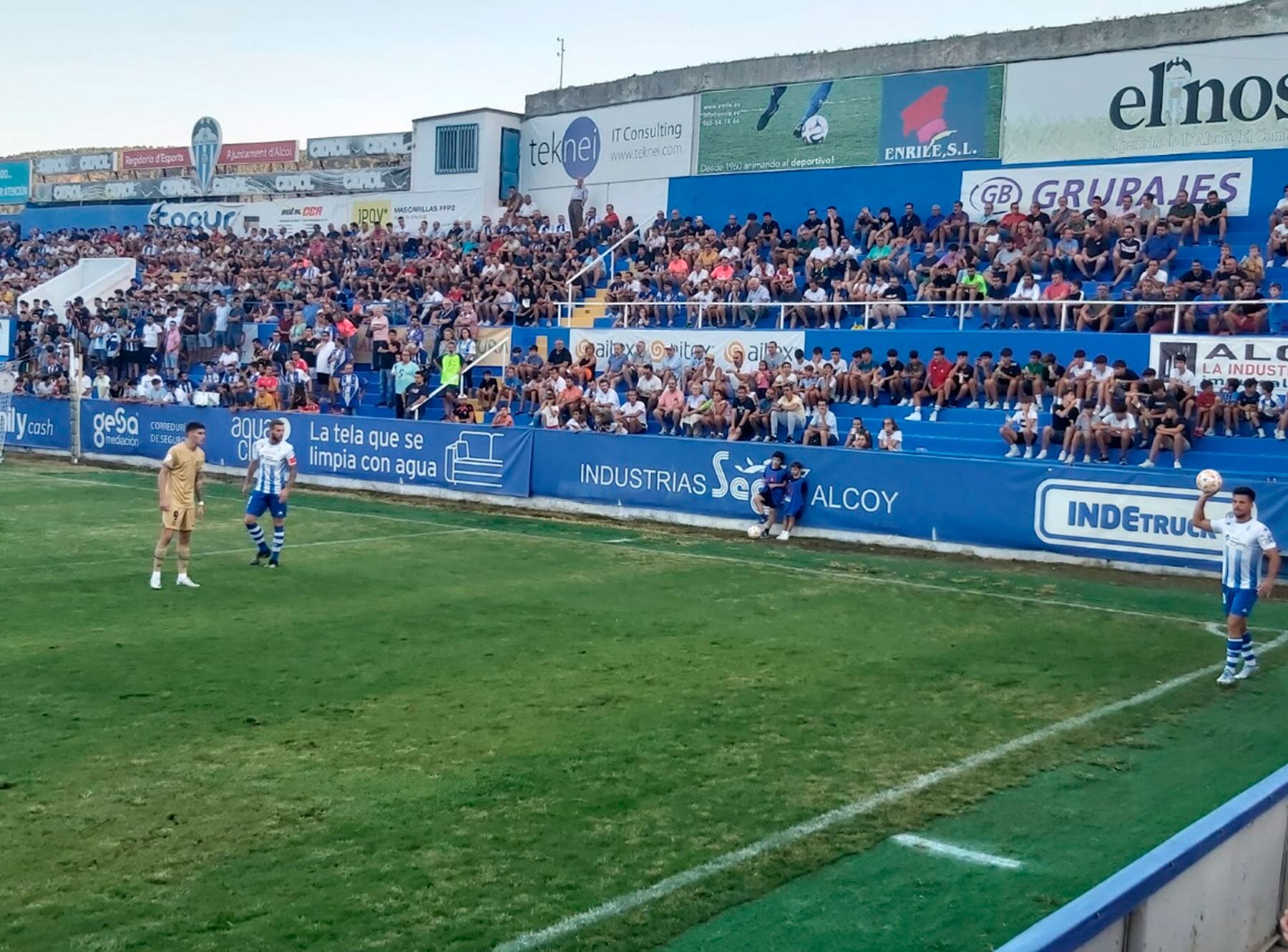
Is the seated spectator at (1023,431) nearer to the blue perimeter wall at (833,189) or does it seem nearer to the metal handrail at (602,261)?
the blue perimeter wall at (833,189)

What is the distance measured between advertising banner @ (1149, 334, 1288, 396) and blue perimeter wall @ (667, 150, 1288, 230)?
266 inches

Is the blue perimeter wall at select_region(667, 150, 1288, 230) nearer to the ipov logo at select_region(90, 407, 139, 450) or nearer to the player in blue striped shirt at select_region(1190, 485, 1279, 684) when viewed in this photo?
the ipov logo at select_region(90, 407, 139, 450)

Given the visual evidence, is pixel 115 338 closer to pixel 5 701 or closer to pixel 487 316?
pixel 487 316

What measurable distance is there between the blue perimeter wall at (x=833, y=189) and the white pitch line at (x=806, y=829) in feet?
68.6

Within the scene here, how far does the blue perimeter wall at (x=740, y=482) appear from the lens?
1820cm

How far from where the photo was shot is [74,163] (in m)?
54.3

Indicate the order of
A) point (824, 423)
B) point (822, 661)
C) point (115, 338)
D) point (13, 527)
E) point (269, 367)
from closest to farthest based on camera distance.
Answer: point (822, 661)
point (13, 527)
point (824, 423)
point (269, 367)
point (115, 338)

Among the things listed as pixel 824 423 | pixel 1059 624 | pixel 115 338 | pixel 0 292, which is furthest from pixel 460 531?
pixel 0 292

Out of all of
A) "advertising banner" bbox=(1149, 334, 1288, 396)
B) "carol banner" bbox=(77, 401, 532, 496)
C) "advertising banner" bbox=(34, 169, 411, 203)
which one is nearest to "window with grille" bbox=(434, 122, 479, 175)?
"advertising banner" bbox=(34, 169, 411, 203)

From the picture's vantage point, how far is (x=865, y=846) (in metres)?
7.28

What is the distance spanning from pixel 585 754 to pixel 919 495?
12334 mm

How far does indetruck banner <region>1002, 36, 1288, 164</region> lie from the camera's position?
89.5 ft

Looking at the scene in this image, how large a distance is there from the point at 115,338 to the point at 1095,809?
32.9 metres

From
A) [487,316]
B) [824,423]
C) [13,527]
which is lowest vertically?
[13,527]
